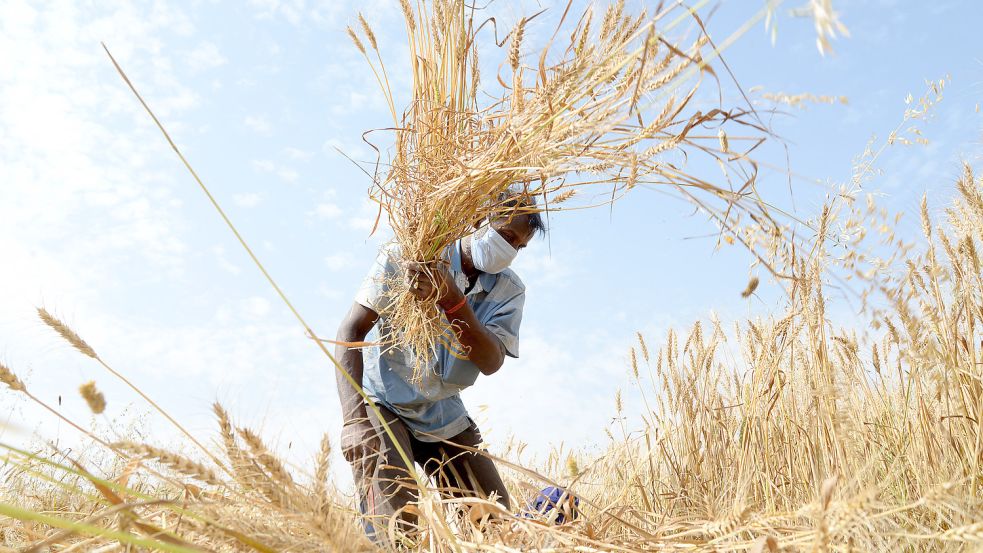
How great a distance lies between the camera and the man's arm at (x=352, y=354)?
92.0 inches

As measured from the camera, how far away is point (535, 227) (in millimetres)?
2488

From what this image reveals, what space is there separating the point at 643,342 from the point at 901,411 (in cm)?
92

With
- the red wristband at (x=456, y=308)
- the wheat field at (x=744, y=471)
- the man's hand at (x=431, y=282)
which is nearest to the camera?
the wheat field at (x=744, y=471)

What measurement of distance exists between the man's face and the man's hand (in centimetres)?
30

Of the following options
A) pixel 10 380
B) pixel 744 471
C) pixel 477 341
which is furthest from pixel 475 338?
pixel 10 380

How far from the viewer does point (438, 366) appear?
2623mm

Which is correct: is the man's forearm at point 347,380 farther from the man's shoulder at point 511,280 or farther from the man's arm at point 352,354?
the man's shoulder at point 511,280

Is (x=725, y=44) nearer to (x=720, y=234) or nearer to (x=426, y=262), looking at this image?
(x=720, y=234)

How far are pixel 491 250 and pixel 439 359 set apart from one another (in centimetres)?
55

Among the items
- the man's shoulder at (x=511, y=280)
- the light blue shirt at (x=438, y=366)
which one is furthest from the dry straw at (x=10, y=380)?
the man's shoulder at (x=511, y=280)

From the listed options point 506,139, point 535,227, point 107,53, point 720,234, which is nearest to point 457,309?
point 535,227

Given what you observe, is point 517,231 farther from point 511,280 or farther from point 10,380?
point 10,380

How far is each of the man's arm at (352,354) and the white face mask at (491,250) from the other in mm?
433

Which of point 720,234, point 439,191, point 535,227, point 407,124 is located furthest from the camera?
point 535,227
